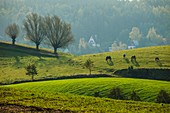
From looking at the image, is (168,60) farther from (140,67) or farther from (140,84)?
(140,84)

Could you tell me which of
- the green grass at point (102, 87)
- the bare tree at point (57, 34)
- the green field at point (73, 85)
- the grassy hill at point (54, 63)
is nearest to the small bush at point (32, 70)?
the green field at point (73, 85)

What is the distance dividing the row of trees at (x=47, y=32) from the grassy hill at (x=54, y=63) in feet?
27.1

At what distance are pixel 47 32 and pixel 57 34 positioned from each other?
476 centimetres

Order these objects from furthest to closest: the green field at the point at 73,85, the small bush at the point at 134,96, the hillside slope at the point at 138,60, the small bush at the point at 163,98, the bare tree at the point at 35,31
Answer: the bare tree at the point at 35,31, the hillside slope at the point at 138,60, the small bush at the point at 134,96, the small bush at the point at 163,98, the green field at the point at 73,85

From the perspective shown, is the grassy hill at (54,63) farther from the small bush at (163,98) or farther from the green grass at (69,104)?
the green grass at (69,104)

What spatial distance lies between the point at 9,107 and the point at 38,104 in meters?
3.68

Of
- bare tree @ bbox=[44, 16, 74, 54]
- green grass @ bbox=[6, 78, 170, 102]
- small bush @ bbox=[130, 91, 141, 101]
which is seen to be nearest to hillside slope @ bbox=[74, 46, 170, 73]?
bare tree @ bbox=[44, 16, 74, 54]

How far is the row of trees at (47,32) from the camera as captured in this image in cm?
11803

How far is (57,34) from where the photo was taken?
389ft

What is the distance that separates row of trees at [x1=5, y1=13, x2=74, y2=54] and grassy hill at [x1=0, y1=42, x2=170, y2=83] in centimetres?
825

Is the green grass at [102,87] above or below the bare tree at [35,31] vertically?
below

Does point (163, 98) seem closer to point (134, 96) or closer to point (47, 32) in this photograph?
point (134, 96)

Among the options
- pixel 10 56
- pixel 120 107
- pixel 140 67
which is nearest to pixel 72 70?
pixel 140 67

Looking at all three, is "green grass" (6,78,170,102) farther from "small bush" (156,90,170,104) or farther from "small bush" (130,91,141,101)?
"small bush" (156,90,170,104)
